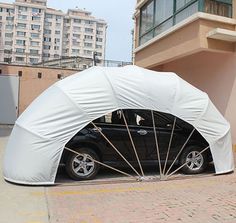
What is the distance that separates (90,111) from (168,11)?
688 centimetres

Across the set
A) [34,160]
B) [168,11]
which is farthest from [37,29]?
[34,160]

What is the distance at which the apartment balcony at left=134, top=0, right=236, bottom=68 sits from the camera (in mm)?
10484

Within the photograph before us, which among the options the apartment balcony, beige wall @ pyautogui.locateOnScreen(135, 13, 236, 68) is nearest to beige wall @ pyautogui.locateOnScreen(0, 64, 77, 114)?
the apartment balcony

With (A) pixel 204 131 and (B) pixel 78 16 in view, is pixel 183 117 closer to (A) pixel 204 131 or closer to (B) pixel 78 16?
(A) pixel 204 131

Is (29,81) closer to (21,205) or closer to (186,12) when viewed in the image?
(186,12)

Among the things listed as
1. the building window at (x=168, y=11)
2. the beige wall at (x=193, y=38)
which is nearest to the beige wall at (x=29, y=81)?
the building window at (x=168, y=11)

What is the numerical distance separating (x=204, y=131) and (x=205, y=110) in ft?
1.70

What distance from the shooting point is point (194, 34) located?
35.2 ft

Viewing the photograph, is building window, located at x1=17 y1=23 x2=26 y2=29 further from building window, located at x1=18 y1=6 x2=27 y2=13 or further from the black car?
the black car

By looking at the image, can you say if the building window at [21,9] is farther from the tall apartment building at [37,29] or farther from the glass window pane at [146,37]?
the glass window pane at [146,37]

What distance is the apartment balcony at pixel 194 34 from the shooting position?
34.4ft

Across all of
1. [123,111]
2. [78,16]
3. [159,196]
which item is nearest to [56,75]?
[123,111]

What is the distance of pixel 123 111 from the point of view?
823 cm

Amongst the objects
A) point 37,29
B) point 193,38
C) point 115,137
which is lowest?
point 115,137
